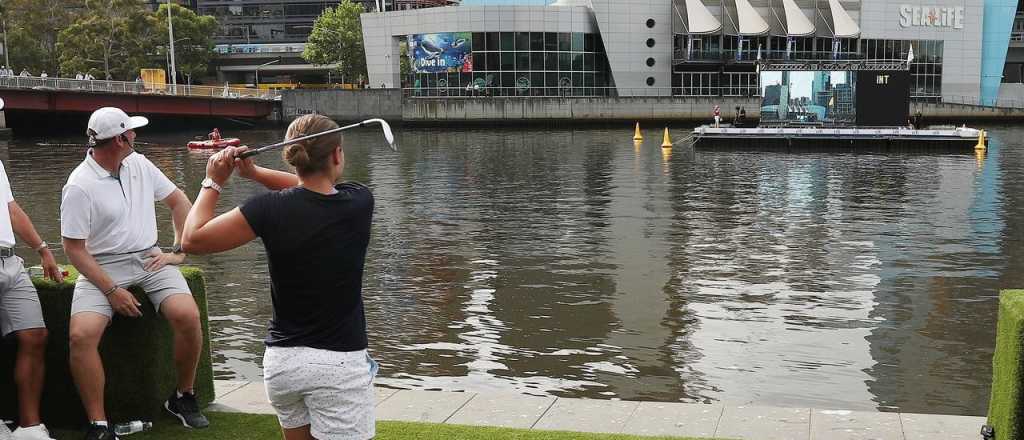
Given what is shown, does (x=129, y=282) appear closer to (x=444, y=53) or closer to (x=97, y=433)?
(x=97, y=433)

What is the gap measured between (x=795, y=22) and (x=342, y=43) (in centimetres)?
3956

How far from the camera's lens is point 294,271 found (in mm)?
4734

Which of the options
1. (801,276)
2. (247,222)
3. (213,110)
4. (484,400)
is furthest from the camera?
(213,110)

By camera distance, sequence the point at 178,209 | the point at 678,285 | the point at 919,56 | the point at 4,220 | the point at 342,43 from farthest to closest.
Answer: the point at 342,43 → the point at 919,56 → the point at 678,285 → the point at 178,209 → the point at 4,220

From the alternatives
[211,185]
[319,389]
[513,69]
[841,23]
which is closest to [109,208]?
[211,185]

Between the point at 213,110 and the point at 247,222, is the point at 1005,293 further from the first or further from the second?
the point at 213,110

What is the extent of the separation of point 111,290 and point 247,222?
2.47 m

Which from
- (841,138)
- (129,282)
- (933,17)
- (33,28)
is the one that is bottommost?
(841,138)

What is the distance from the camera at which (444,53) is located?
87188mm

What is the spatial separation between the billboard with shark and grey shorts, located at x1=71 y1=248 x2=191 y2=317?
80808 millimetres

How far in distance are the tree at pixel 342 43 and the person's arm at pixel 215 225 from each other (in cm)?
9474

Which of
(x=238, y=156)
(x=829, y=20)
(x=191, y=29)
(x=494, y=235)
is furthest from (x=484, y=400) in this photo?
(x=191, y=29)

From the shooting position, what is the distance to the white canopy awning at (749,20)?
3378 inches

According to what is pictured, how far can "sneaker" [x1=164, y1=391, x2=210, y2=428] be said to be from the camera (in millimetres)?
7223
